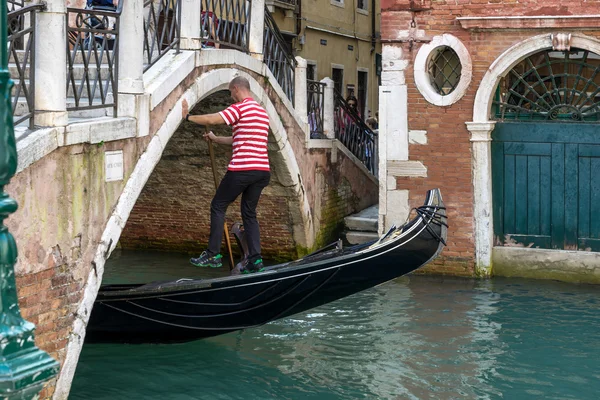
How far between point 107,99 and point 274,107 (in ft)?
8.54

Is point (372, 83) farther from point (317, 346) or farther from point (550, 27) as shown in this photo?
point (317, 346)

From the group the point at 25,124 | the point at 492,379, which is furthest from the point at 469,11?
the point at 25,124

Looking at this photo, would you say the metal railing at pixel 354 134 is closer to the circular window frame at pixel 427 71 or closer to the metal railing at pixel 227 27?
the circular window frame at pixel 427 71

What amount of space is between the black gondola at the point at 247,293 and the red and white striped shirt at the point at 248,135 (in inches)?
24.6

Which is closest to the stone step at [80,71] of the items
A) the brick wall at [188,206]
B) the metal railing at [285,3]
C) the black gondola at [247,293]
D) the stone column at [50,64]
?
the stone column at [50,64]

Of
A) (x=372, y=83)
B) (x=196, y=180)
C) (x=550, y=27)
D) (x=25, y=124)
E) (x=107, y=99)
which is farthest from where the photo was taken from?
(x=372, y=83)

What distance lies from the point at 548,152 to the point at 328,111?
2267mm

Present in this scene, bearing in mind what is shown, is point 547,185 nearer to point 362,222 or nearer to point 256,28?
point 362,222

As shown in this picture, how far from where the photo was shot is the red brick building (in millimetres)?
7879

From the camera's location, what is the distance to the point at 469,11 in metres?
7.95

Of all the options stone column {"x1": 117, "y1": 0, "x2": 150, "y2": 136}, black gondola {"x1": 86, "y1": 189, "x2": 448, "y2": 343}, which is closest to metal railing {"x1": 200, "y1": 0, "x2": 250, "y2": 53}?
stone column {"x1": 117, "y1": 0, "x2": 150, "y2": 136}

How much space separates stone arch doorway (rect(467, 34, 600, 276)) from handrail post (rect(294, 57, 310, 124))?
1.52m

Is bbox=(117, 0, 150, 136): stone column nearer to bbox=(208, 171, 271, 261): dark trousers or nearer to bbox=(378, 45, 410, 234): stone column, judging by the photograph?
bbox=(208, 171, 271, 261): dark trousers

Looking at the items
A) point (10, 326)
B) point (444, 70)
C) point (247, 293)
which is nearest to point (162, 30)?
point (247, 293)
